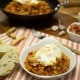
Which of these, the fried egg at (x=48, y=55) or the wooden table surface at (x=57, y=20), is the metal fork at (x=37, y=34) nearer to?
the wooden table surface at (x=57, y=20)

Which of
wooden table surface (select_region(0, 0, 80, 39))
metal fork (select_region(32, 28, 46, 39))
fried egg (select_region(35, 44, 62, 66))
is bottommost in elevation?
wooden table surface (select_region(0, 0, 80, 39))

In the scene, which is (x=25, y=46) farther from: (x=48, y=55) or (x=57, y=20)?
(x=57, y=20)

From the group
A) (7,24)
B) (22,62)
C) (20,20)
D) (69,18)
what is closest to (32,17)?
(20,20)

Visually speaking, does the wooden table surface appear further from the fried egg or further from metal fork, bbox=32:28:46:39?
the fried egg

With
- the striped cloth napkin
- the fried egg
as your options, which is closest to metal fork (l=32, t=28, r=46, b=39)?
the striped cloth napkin

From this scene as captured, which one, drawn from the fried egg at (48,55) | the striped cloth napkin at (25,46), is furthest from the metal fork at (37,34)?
the fried egg at (48,55)

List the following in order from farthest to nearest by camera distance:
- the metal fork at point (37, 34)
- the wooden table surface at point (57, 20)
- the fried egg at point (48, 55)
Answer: the wooden table surface at point (57, 20), the metal fork at point (37, 34), the fried egg at point (48, 55)

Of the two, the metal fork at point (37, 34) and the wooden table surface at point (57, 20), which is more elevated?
the metal fork at point (37, 34)

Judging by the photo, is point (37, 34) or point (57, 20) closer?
point (37, 34)

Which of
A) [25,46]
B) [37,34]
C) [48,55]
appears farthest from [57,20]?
[48,55]

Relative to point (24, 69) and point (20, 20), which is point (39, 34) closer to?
point (20, 20)

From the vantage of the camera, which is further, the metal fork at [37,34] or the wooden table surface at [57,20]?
the wooden table surface at [57,20]
